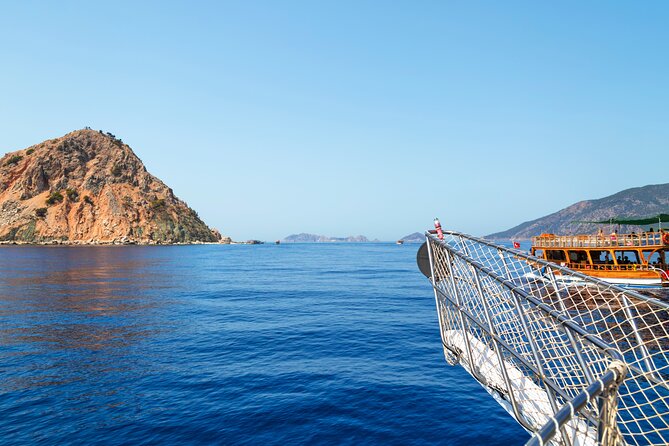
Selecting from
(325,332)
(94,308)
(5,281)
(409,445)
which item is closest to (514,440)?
(409,445)

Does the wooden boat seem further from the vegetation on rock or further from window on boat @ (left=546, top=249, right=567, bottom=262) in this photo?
the vegetation on rock

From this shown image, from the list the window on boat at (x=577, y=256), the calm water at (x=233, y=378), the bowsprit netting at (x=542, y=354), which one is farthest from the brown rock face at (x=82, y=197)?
the bowsprit netting at (x=542, y=354)

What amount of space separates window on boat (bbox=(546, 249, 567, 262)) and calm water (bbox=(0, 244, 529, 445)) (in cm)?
2520

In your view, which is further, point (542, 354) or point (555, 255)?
point (555, 255)

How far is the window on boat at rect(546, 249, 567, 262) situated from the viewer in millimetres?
45737

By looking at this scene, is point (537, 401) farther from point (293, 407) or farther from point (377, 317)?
point (377, 317)

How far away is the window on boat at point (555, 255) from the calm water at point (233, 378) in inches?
992

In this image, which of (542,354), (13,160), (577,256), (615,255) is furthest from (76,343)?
(13,160)

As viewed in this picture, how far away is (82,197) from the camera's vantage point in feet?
545

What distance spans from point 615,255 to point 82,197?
19346 cm

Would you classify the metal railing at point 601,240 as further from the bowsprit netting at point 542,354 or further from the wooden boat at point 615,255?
the bowsprit netting at point 542,354

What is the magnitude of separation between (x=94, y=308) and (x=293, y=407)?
80.9 ft

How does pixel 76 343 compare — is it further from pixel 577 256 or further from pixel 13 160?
pixel 13 160

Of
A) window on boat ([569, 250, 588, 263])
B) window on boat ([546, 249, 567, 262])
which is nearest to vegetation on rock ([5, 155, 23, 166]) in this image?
window on boat ([546, 249, 567, 262])
